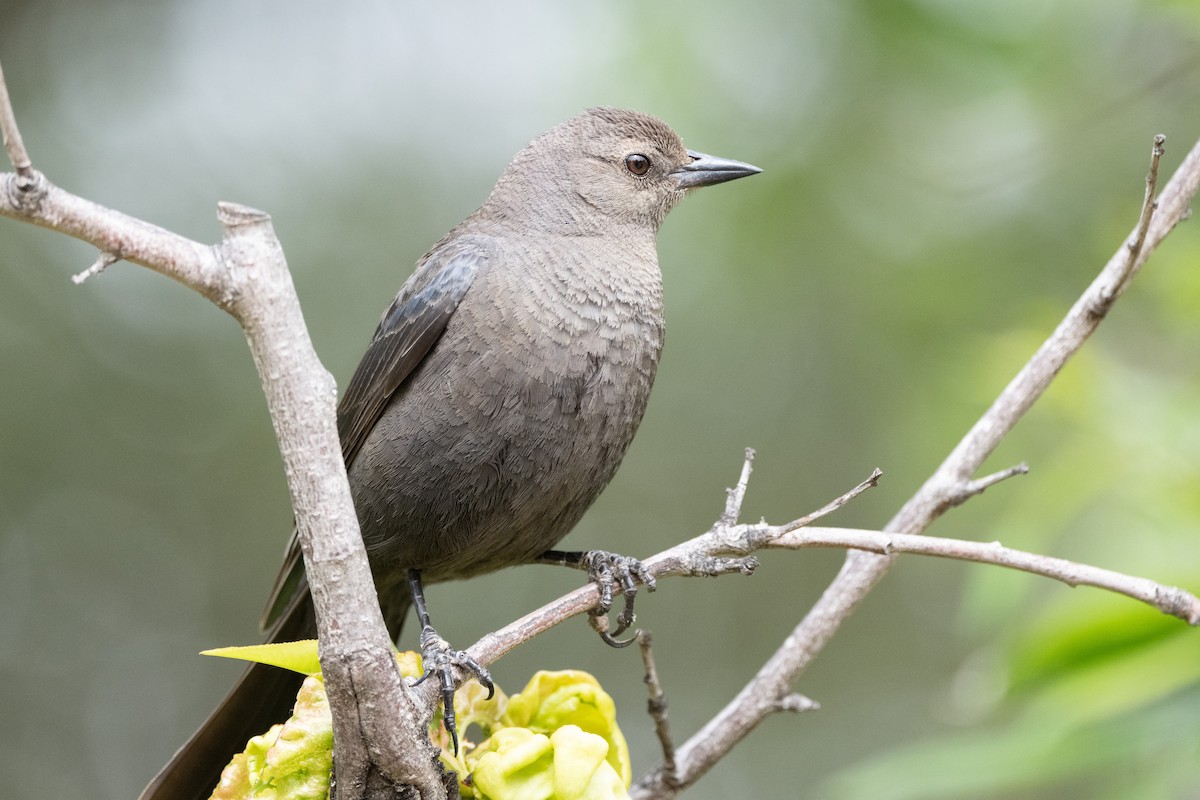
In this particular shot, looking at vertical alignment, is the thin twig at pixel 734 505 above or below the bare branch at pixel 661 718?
above

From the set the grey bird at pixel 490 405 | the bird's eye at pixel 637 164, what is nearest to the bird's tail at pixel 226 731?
the grey bird at pixel 490 405

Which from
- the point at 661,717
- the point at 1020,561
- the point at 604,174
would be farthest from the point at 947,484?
the point at 604,174

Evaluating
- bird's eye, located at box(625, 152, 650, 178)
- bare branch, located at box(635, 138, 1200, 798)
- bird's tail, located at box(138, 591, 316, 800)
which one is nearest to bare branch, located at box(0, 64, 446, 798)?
bird's tail, located at box(138, 591, 316, 800)

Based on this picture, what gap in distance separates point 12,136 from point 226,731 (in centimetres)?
178

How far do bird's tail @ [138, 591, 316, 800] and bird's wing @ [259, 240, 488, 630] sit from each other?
48 centimetres

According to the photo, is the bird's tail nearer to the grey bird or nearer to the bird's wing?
the grey bird

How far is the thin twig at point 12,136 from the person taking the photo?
1.64 m

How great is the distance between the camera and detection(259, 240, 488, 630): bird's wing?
3.59 meters

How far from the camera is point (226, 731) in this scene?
3.00 meters

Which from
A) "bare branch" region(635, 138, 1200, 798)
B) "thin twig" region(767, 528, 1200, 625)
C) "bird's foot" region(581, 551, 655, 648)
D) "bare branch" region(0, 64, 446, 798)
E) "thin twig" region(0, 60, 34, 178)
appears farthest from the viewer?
"bird's foot" region(581, 551, 655, 648)

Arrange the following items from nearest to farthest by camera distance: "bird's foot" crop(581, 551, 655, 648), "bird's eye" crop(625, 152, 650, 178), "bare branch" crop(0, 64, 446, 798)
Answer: "bare branch" crop(0, 64, 446, 798) → "bird's foot" crop(581, 551, 655, 648) → "bird's eye" crop(625, 152, 650, 178)

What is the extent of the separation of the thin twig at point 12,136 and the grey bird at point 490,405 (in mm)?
1684

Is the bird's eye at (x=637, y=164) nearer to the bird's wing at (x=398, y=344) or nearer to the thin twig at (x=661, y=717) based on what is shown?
the bird's wing at (x=398, y=344)

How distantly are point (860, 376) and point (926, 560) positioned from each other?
1.49 meters
